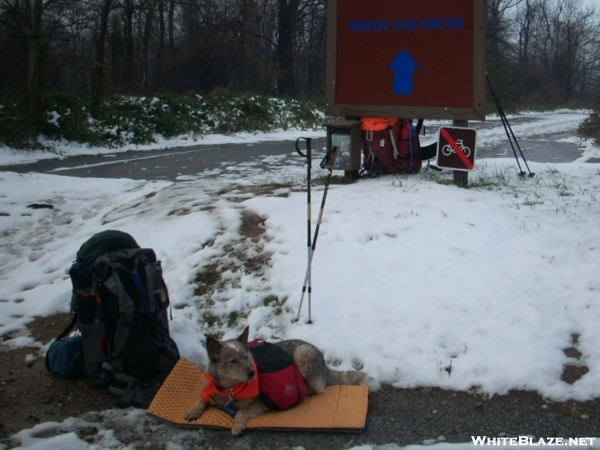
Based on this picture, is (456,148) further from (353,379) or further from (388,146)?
(353,379)

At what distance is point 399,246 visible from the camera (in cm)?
680

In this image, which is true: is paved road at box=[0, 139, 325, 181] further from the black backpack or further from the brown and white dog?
the brown and white dog

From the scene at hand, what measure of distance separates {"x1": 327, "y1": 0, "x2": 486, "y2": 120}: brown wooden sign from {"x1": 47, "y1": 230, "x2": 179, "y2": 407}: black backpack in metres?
5.11

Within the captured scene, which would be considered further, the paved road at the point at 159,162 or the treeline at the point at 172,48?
the treeline at the point at 172,48

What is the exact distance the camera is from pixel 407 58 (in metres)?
9.21

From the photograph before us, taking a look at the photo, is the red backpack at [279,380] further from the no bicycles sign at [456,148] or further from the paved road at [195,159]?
the paved road at [195,159]

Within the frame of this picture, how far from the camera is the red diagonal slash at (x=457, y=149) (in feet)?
29.3

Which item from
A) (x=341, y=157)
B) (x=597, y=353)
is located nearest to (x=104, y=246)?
(x=597, y=353)

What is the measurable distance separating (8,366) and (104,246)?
4.26 feet

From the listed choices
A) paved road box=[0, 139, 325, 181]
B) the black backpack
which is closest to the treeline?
paved road box=[0, 139, 325, 181]

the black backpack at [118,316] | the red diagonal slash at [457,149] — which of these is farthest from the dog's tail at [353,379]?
the red diagonal slash at [457,149]

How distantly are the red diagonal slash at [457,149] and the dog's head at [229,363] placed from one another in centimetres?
525

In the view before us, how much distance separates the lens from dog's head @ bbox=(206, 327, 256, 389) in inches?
180

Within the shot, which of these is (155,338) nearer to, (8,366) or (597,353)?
(8,366)
